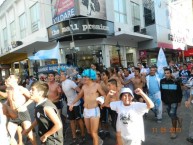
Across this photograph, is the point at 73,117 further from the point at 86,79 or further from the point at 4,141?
the point at 4,141

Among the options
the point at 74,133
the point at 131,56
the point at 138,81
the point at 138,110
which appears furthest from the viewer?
the point at 131,56

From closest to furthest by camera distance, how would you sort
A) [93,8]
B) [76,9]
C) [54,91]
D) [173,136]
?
[173,136] < [54,91] < [76,9] < [93,8]

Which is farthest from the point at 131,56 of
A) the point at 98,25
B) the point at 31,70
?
the point at 31,70

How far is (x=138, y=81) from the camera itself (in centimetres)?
805

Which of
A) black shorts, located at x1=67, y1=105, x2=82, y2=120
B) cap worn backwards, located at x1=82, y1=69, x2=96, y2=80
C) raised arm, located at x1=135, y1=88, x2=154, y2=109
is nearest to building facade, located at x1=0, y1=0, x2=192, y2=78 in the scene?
black shorts, located at x1=67, y1=105, x2=82, y2=120

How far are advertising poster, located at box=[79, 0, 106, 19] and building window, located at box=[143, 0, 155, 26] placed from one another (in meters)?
6.20

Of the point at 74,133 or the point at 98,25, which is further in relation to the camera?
the point at 98,25

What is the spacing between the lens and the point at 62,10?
56.3 ft

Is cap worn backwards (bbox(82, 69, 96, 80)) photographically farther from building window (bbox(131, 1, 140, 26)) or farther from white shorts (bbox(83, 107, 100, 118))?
building window (bbox(131, 1, 140, 26))

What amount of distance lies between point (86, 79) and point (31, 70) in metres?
18.1

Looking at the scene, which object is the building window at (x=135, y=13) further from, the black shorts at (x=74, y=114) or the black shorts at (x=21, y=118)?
the black shorts at (x=21, y=118)

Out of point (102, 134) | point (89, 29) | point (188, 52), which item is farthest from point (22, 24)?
point (188, 52)

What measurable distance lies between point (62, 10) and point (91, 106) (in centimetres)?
1291

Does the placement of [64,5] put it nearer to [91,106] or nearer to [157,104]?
[157,104]
